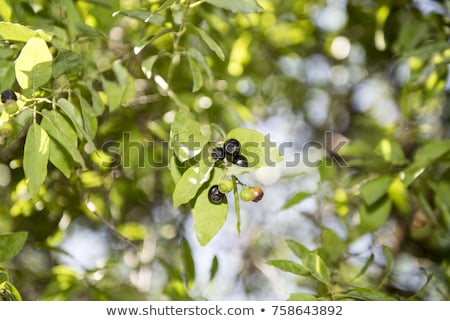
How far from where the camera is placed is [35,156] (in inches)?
49.3

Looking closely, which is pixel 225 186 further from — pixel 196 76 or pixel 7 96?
pixel 7 96

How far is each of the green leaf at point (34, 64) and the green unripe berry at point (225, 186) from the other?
0.47 m

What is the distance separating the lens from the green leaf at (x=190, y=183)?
4.07 ft

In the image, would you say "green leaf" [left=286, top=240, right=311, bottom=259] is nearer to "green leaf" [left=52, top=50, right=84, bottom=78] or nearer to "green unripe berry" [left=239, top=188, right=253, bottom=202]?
"green unripe berry" [left=239, top=188, right=253, bottom=202]

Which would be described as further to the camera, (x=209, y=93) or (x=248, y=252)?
(x=248, y=252)

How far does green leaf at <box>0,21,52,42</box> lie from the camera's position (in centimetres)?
119

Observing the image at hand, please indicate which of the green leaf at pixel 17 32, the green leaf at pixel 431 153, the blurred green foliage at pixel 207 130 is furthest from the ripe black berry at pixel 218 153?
the green leaf at pixel 431 153

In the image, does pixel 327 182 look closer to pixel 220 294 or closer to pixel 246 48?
pixel 246 48

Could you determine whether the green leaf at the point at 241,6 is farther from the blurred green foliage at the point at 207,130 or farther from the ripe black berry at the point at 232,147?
the ripe black berry at the point at 232,147

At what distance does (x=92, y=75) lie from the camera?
5.14ft

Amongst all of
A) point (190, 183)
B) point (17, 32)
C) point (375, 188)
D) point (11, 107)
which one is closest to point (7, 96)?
point (11, 107)

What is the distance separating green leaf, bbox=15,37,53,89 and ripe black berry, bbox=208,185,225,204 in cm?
46
